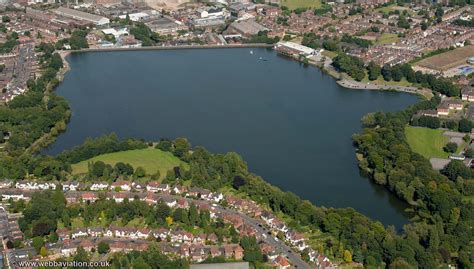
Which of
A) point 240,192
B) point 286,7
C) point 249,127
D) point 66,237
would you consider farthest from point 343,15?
point 66,237

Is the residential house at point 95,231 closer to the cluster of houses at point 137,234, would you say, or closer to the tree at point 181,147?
Answer: the cluster of houses at point 137,234

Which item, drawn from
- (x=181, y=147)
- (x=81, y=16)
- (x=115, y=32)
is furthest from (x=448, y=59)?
(x=81, y=16)

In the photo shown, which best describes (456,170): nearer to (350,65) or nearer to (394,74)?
(394,74)

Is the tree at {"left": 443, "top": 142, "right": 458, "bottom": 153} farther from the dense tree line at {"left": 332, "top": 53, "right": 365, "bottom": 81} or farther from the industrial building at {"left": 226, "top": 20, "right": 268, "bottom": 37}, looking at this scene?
the industrial building at {"left": 226, "top": 20, "right": 268, "bottom": 37}

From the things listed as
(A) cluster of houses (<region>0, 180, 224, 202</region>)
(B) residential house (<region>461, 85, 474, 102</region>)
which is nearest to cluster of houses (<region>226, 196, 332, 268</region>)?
(A) cluster of houses (<region>0, 180, 224, 202</region>)

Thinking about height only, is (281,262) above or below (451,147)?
above

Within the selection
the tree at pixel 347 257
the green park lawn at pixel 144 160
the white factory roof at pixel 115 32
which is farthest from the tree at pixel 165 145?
the white factory roof at pixel 115 32
